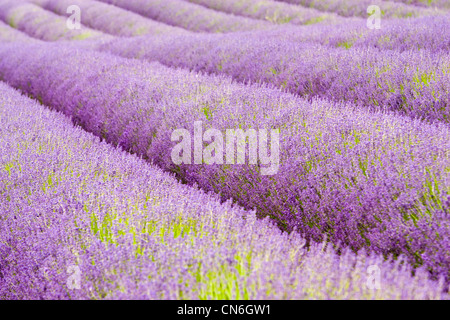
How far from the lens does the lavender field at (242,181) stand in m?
1.46

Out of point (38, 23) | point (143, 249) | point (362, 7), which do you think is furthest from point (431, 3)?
point (38, 23)

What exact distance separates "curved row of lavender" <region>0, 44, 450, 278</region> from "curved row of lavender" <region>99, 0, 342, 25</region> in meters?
6.51

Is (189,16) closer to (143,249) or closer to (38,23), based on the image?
(38,23)

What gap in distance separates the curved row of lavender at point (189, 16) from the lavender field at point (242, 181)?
6127 millimetres

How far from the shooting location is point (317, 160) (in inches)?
98.0

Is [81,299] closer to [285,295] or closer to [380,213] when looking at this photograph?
[285,295]

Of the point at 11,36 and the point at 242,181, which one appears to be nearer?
the point at 242,181

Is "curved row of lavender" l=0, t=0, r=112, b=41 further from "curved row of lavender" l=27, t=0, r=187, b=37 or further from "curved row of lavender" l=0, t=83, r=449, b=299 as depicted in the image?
"curved row of lavender" l=0, t=83, r=449, b=299

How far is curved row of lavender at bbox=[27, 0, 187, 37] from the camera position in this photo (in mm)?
12203

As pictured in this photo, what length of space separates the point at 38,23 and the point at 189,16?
608cm

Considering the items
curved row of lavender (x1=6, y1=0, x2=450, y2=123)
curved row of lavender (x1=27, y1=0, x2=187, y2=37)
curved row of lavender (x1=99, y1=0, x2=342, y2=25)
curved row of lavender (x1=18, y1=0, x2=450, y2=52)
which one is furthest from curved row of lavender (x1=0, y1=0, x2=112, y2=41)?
curved row of lavender (x1=18, y1=0, x2=450, y2=52)

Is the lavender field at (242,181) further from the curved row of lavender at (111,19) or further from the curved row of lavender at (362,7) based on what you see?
the curved row of lavender at (111,19)

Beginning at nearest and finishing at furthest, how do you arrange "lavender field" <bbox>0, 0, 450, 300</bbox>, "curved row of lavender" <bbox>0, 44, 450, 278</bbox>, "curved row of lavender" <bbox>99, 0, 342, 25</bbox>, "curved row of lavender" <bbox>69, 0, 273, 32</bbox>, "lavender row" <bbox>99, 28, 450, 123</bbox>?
"lavender field" <bbox>0, 0, 450, 300</bbox>
"curved row of lavender" <bbox>0, 44, 450, 278</bbox>
"lavender row" <bbox>99, 28, 450, 123</bbox>
"curved row of lavender" <bbox>99, 0, 342, 25</bbox>
"curved row of lavender" <bbox>69, 0, 273, 32</bbox>

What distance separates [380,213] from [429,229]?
0.28 metres
